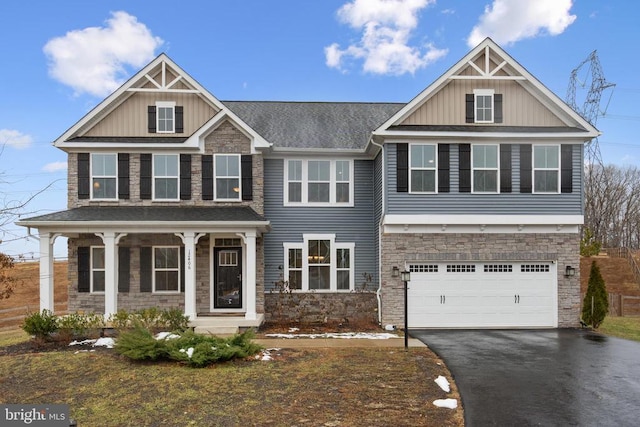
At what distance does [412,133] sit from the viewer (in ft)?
47.0

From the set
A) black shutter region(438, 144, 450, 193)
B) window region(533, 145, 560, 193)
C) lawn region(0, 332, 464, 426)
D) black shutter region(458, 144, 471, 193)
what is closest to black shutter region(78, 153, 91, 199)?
lawn region(0, 332, 464, 426)

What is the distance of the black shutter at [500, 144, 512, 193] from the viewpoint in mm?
14641

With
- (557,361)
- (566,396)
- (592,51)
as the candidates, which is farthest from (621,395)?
(592,51)

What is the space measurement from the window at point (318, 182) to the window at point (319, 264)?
1.33 meters

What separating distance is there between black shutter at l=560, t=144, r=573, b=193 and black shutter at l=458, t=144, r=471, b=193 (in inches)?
116

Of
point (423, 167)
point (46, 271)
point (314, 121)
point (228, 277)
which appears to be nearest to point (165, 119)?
point (314, 121)

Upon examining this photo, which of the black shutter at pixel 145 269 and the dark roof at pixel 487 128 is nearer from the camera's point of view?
the dark roof at pixel 487 128

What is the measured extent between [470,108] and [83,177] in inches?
508

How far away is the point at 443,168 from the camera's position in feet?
48.0

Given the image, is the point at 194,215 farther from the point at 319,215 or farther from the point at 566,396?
the point at 566,396

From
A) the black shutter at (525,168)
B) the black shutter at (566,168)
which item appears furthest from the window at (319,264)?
the black shutter at (566,168)

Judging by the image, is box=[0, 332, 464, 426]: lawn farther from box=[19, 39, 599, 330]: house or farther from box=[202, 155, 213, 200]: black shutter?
box=[202, 155, 213, 200]: black shutter

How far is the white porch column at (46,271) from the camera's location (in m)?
13.6

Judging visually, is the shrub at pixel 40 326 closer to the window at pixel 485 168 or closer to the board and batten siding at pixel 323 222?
the board and batten siding at pixel 323 222
